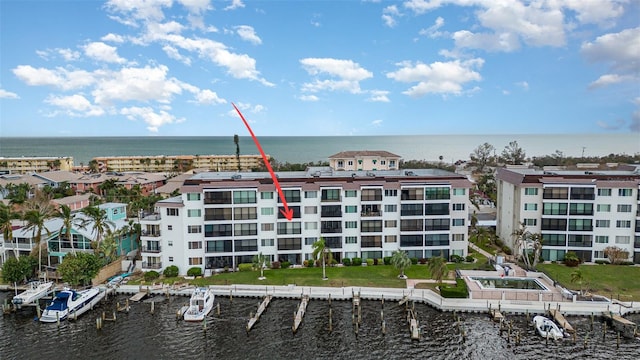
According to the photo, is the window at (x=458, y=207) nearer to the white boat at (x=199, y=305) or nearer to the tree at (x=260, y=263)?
the tree at (x=260, y=263)

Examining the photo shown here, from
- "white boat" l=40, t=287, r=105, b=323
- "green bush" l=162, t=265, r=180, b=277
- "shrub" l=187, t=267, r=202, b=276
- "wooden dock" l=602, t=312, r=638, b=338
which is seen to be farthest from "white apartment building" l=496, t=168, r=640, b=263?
"white boat" l=40, t=287, r=105, b=323

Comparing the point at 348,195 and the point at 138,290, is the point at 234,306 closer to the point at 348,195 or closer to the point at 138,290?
the point at 138,290

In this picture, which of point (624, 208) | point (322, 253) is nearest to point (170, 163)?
point (322, 253)

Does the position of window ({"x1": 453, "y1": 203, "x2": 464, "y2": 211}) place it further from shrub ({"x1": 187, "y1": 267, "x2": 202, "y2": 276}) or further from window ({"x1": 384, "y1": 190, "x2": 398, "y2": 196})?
shrub ({"x1": 187, "y1": 267, "x2": 202, "y2": 276})

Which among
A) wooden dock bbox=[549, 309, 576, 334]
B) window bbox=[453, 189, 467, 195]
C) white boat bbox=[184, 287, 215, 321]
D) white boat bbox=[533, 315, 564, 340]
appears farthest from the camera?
window bbox=[453, 189, 467, 195]

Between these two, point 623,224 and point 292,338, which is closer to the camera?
point 292,338

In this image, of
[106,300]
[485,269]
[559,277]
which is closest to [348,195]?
[485,269]

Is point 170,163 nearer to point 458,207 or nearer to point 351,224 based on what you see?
point 351,224
